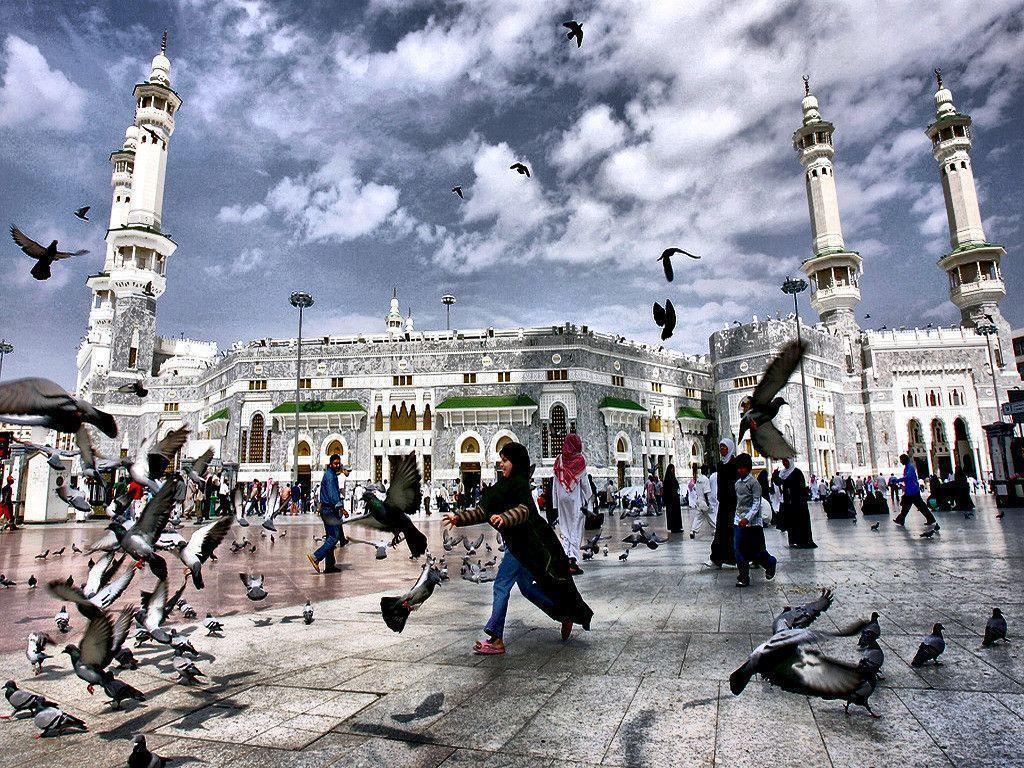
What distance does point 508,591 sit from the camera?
424 cm

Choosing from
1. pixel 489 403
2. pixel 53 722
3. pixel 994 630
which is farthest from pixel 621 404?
pixel 53 722

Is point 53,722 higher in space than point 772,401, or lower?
lower

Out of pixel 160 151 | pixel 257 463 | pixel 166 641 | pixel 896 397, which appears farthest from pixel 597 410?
pixel 160 151

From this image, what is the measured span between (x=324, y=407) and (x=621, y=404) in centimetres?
1814

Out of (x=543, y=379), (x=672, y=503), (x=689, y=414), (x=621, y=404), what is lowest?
(x=672, y=503)

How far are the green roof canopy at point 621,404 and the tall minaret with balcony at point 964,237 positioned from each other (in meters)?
31.8

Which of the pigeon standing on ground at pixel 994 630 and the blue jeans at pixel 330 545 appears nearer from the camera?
the pigeon standing on ground at pixel 994 630

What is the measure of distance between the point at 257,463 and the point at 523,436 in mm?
16347

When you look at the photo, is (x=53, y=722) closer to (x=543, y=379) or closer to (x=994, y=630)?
(x=994, y=630)

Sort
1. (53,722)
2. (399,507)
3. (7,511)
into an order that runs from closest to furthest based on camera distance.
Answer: (53,722), (399,507), (7,511)

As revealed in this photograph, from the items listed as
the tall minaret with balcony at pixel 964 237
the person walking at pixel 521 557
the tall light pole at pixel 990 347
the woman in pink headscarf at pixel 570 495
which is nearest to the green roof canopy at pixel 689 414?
the tall light pole at pixel 990 347

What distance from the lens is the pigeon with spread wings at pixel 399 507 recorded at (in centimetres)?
388

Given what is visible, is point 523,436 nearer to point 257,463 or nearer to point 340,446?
point 340,446

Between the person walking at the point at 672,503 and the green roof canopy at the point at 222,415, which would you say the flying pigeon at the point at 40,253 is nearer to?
the person walking at the point at 672,503
